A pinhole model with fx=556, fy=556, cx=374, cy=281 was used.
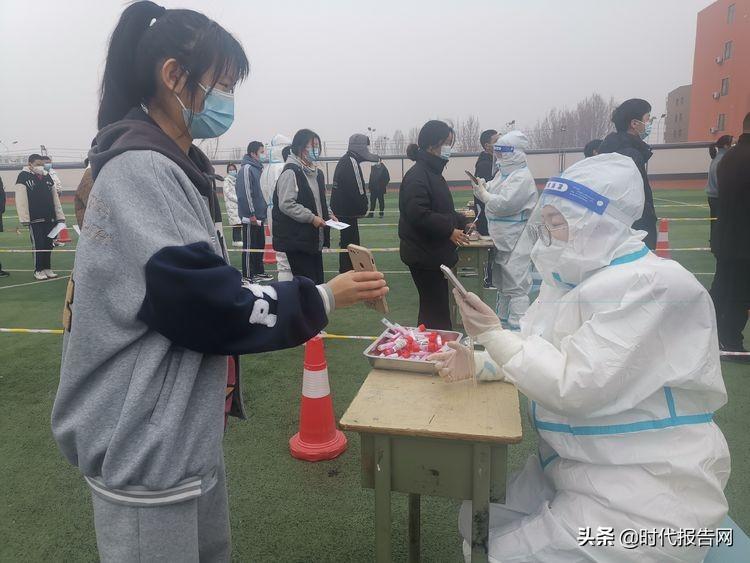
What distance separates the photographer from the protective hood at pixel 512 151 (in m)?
5.69

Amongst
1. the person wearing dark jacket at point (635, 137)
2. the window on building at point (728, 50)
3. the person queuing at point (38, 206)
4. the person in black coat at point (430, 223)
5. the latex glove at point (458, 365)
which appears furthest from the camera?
the window on building at point (728, 50)

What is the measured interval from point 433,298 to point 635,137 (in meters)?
2.25

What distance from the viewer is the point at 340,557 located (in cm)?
261

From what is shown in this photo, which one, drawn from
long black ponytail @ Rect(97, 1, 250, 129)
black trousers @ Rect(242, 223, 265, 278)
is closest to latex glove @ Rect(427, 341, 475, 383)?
long black ponytail @ Rect(97, 1, 250, 129)

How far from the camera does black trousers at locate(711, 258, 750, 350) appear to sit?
4.74 metres

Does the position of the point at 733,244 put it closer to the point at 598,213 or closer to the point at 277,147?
the point at 598,213

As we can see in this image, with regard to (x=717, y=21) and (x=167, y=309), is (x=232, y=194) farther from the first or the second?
(x=717, y=21)

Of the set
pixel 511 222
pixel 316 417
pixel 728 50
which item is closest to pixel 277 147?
pixel 511 222

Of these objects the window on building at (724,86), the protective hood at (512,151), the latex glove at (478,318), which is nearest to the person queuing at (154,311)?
the latex glove at (478,318)

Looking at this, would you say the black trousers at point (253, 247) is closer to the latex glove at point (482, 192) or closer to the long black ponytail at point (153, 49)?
the latex glove at point (482, 192)

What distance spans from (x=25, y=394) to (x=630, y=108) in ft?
18.2

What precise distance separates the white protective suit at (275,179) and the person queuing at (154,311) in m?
4.88

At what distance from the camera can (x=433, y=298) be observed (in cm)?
462

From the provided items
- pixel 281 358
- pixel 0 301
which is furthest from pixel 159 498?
pixel 0 301
